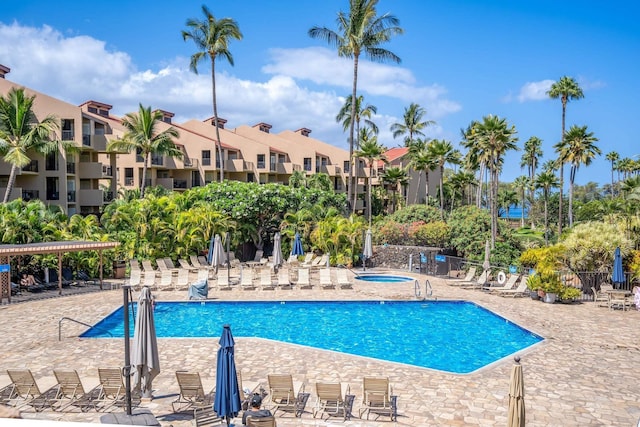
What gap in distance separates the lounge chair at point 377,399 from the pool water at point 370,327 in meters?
4.12

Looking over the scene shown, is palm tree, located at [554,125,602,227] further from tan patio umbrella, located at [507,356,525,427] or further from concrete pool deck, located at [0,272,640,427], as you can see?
tan patio umbrella, located at [507,356,525,427]

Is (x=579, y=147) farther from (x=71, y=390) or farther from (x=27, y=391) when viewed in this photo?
(x=27, y=391)

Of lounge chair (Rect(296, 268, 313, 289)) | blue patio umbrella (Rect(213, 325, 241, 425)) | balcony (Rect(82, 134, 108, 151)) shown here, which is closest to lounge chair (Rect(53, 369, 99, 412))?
blue patio umbrella (Rect(213, 325, 241, 425))

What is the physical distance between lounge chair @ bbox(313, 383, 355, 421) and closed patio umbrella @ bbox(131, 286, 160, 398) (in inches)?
126

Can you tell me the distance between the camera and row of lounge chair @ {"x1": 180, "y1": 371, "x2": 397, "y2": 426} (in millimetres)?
9336

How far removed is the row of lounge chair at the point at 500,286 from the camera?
21.6m

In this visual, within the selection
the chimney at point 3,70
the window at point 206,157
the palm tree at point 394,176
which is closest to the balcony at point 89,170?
the chimney at point 3,70

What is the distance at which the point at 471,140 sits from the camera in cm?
3909

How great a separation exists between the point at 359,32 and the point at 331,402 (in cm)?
3070

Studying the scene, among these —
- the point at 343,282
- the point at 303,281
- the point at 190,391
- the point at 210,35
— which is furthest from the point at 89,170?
the point at 190,391

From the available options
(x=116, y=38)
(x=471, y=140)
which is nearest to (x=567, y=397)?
(x=116, y=38)

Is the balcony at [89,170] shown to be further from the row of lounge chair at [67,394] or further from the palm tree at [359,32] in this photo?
the row of lounge chair at [67,394]

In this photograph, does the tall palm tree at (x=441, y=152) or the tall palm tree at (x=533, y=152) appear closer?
the tall palm tree at (x=441, y=152)

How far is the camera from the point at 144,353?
979 cm
